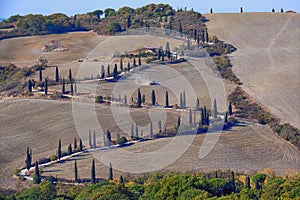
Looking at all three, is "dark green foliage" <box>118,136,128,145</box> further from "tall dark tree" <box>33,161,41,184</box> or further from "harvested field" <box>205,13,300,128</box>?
"harvested field" <box>205,13,300,128</box>

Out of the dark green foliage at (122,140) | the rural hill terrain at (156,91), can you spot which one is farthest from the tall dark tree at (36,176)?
the dark green foliage at (122,140)

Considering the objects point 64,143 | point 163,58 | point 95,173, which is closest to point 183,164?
point 95,173

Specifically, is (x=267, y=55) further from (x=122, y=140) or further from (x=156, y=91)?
(x=122, y=140)

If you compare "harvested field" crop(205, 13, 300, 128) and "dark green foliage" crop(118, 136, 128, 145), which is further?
"harvested field" crop(205, 13, 300, 128)

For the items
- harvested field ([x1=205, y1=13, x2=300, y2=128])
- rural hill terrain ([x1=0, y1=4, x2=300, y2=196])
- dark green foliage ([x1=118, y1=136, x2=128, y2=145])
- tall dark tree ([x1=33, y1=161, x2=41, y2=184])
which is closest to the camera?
tall dark tree ([x1=33, y1=161, x2=41, y2=184])

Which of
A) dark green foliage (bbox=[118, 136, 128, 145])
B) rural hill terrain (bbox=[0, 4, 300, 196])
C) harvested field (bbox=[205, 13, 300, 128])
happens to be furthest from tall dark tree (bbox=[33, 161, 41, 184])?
harvested field (bbox=[205, 13, 300, 128])

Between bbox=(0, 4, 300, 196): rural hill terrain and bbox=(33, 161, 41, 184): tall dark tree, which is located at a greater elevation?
bbox=(0, 4, 300, 196): rural hill terrain

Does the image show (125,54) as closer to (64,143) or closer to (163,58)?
(163,58)
